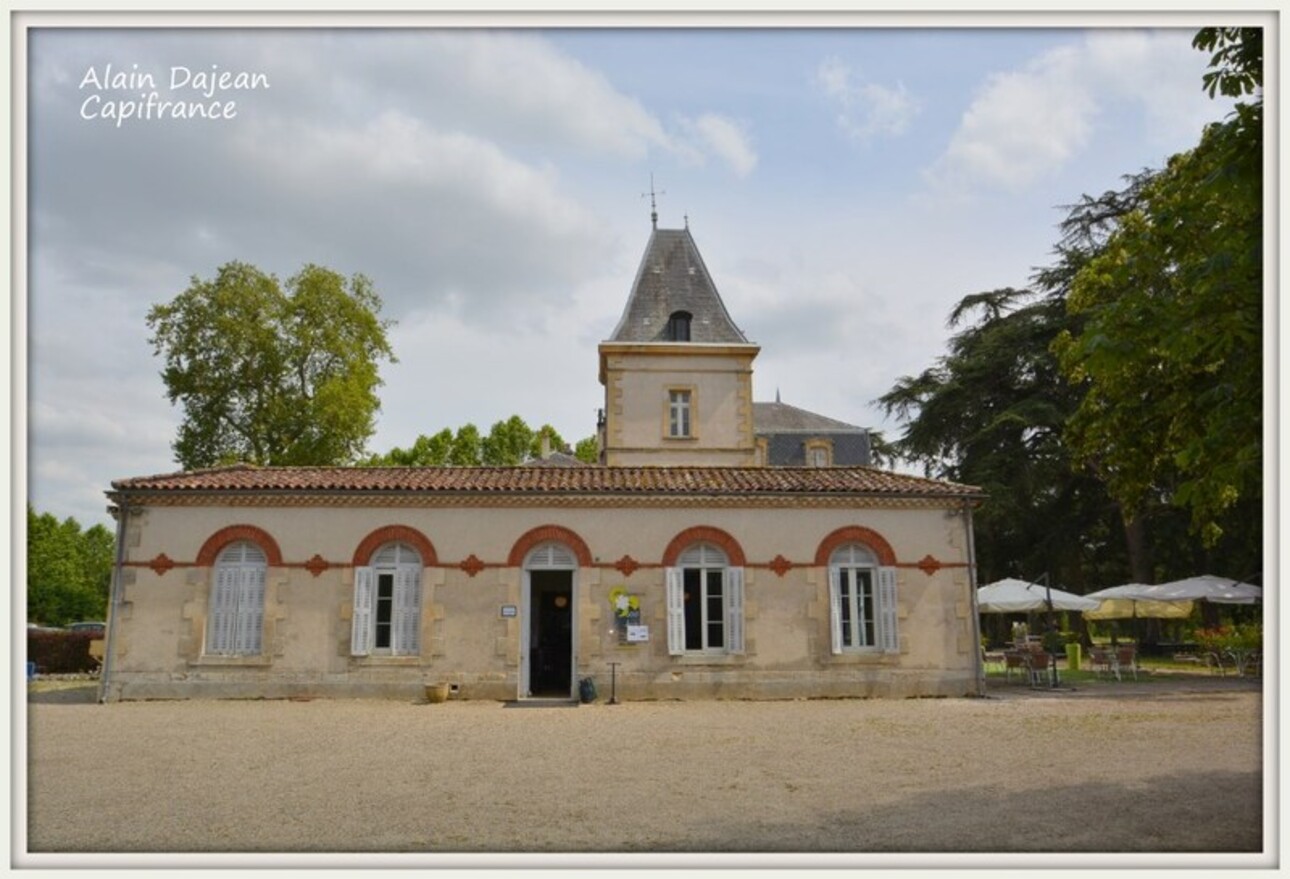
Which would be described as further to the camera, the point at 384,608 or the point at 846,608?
the point at 846,608

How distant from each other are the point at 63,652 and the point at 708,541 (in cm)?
Answer: 1709

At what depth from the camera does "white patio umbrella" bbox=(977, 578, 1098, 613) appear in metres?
19.4

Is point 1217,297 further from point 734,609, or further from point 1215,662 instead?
point 1215,662

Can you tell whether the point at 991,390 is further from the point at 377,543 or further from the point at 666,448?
the point at 377,543

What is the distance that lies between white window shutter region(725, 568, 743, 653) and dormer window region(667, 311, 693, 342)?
1070 centimetres

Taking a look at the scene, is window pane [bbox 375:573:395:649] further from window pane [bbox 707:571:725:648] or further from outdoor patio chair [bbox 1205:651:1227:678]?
outdoor patio chair [bbox 1205:651:1227:678]

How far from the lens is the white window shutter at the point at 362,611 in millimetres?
14609

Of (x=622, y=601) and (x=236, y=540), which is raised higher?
(x=236, y=540)

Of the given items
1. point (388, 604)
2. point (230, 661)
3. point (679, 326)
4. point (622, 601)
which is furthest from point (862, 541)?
point (679, 326)

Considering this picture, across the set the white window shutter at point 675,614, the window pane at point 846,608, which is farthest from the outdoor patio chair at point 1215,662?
the white window shutter at point 675,614

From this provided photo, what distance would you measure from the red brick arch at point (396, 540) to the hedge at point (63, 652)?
11861 mm

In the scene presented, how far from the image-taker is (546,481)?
15789 mm

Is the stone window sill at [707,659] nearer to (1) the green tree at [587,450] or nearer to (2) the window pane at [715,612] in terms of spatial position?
(2) the window pane at [715,612]

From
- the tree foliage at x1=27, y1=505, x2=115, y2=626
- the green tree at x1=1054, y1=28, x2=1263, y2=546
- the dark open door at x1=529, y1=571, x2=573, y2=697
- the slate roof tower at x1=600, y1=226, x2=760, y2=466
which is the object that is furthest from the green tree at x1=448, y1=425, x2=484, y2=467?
the green tree at x1=1054, y1=28, x2=1263, y2=546
